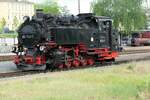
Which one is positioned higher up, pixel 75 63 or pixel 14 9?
pixel 14 9

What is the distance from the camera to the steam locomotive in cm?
2448

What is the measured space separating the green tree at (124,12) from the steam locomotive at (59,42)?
3427cm

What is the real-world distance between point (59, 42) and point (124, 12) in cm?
3860

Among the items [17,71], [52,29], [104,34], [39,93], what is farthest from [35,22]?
[39,93]

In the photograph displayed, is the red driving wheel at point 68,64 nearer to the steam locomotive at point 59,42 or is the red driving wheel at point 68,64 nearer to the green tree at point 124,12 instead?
the steam locomotive at point 59,42

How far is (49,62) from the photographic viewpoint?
2458 cm

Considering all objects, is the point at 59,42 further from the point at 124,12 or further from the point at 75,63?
the point at 124,12

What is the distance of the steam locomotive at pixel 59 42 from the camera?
2448 cm

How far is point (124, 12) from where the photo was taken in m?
62.5

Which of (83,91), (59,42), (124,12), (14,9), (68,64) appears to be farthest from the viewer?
(14,9)

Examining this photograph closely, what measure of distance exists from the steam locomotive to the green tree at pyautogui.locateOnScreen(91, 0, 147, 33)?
3427 cm

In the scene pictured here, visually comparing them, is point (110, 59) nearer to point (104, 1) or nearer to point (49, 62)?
point (49, 62)

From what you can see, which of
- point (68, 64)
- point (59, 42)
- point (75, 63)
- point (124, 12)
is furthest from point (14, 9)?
point (59, 42)

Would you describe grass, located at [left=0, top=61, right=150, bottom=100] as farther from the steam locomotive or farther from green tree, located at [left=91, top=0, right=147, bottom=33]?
green tree, located at [left=91, top=0, right=147, bottom=33]
